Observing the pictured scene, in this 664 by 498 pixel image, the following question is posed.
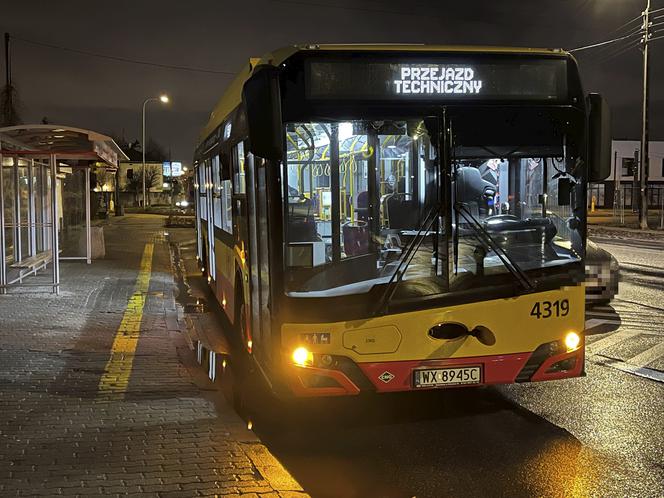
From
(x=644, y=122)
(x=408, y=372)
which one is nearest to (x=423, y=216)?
(x=408, y=372)

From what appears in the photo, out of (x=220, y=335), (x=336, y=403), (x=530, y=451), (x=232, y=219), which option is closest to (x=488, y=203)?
(x=530, y=451)

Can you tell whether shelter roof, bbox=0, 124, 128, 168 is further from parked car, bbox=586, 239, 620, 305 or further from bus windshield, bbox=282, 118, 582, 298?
parked car, bbox=586, 239, 620, 305

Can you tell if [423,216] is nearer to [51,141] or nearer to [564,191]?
[564,191]

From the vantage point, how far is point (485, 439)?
593cm

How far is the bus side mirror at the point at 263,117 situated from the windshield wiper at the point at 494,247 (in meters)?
1.47

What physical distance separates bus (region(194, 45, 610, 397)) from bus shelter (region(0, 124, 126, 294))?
7.60 meters

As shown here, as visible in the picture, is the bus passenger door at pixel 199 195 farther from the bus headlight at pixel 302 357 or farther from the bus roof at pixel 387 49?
the bus headlight at pixel 302 357

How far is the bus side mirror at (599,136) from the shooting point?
18.9ft

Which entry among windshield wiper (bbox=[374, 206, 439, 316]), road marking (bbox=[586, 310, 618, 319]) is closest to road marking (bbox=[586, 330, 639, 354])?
road marking (bbox=[586, 310, 618, 319])

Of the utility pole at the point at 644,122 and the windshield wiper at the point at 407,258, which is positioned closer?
the windshield wiper at the point at 407,258

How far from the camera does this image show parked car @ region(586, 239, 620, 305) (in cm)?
1223

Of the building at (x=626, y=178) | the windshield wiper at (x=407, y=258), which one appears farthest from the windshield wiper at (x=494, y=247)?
the building at (x=626, y=178)

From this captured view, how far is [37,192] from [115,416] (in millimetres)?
12677

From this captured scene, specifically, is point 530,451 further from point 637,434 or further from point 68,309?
point 68,309
